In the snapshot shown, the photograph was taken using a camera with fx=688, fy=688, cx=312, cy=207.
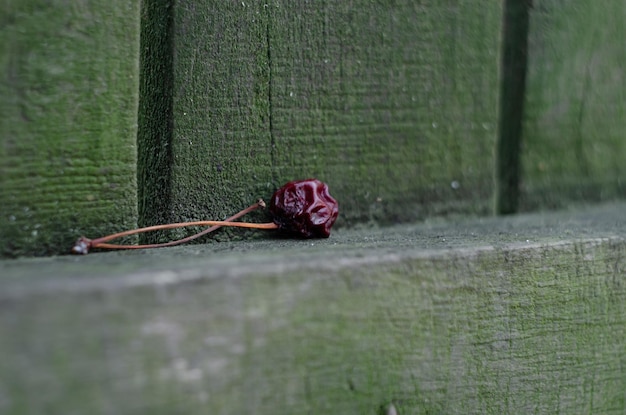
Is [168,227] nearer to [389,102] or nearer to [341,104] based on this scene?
[341,104]

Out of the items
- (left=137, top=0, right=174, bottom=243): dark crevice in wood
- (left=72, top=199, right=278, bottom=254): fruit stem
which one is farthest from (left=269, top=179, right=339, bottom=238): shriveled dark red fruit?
(left=137, top=0, right=174, bottom=243): dark crevice in wood

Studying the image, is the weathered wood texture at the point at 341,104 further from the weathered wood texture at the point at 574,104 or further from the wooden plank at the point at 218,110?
the weathered wood texture at the point at 574,104

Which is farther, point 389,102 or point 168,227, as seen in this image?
point 389,102

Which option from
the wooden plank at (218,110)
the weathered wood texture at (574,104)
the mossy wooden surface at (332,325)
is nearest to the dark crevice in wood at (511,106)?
the weathered wood texture at (574,104)

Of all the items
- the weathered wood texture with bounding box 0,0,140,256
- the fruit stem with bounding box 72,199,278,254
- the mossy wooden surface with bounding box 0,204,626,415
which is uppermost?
the weathered wood texture with bounding box 0,0,140,256

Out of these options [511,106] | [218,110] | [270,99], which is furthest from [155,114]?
[511,106]

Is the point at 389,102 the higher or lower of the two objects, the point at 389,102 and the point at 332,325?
the higher

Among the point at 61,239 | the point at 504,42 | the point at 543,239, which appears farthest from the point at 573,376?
the point at 61,239

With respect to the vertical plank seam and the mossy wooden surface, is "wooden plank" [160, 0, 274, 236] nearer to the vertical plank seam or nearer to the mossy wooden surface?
the vertical plank seam
